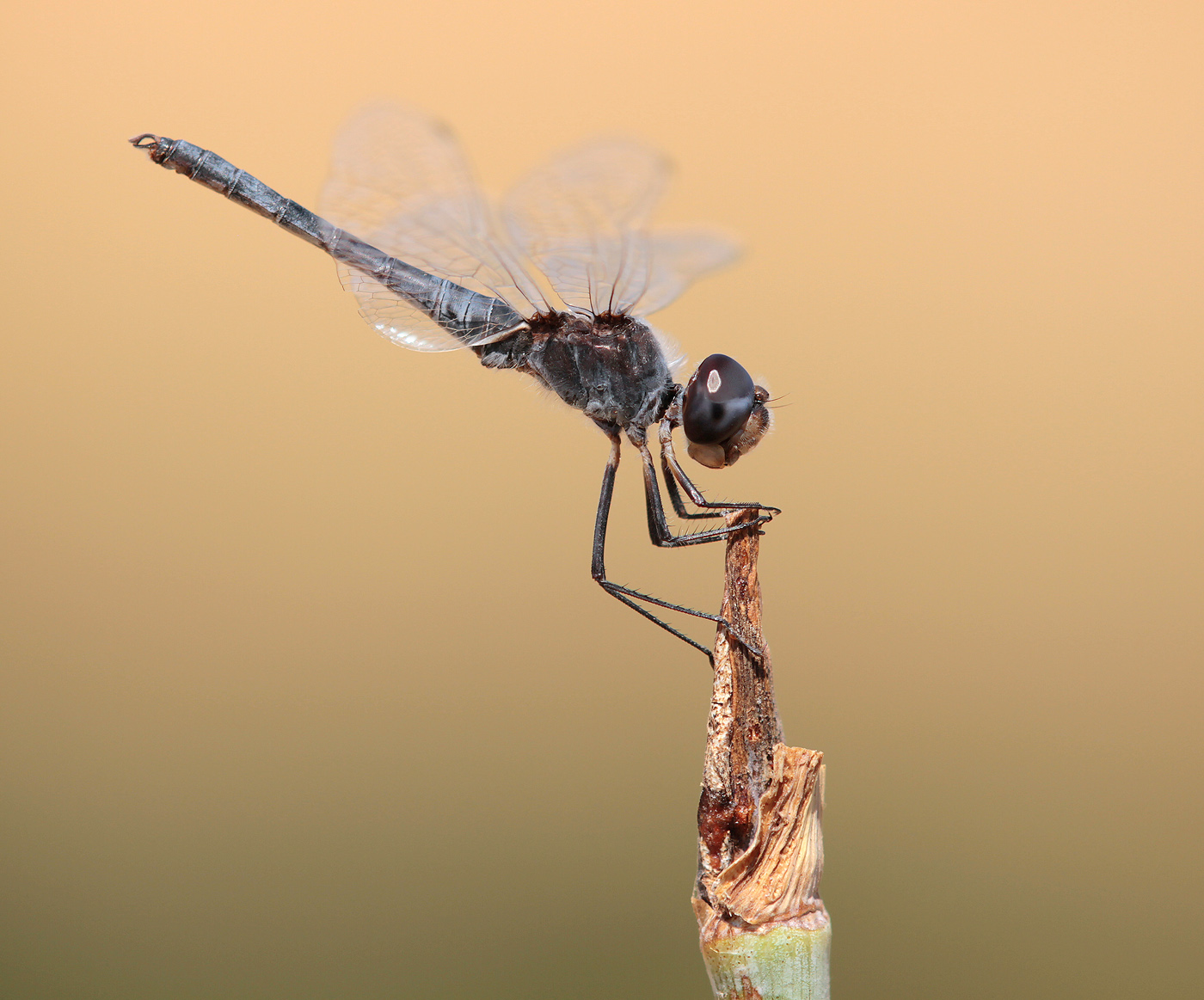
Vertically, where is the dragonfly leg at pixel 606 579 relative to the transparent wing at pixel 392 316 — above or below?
below

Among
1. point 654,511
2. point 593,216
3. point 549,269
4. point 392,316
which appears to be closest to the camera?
point 593,216

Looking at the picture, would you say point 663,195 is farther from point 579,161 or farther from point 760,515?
point 760,515

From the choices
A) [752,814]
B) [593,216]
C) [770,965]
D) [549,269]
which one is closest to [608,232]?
[593,216]

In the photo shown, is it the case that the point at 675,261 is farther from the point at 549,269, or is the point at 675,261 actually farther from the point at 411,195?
the point at 411,195

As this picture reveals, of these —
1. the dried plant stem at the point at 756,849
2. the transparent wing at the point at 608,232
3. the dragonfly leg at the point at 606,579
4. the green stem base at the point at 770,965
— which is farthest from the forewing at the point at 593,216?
the green stem base at the point at 770,965

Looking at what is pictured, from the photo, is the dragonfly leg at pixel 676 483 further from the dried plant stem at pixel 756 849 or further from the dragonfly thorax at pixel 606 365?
the dried plant stem at pixel 756 849

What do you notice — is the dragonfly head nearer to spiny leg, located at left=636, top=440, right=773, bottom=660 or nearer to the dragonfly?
the dragonfly
